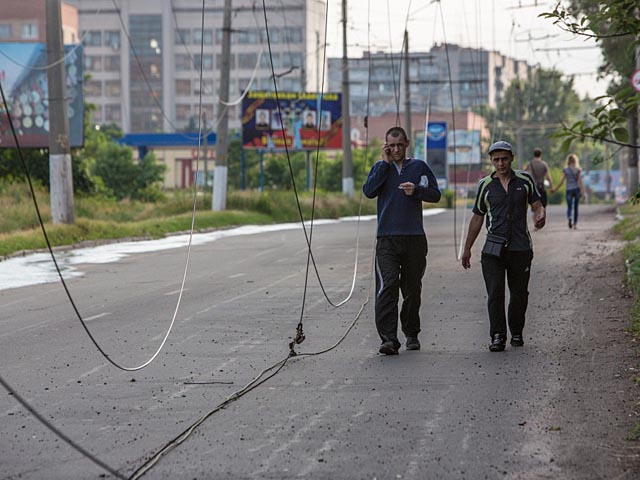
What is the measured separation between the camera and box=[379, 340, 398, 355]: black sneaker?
962 cm

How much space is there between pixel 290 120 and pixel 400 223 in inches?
1945

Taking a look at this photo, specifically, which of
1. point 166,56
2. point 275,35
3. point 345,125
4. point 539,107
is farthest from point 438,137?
point 166,56

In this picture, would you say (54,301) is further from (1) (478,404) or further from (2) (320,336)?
(1) (478,404)

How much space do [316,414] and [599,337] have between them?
4.11m

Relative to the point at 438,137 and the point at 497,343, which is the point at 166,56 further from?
the point at 497,343

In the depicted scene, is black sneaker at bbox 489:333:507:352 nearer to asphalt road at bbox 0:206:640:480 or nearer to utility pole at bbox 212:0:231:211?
asphalt road at bbox 0:206:640:480

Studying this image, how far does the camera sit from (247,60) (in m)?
153

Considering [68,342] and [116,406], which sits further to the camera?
[68,342]

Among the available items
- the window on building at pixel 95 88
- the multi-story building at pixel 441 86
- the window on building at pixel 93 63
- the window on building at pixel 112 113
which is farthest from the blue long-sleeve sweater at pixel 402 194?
the multi-story building at pixel 441 86

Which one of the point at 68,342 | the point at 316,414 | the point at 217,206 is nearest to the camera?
the point at 316,414

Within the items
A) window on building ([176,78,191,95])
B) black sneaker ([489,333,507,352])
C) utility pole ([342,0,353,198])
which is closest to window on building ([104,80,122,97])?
window on building ([176,78,191,95])

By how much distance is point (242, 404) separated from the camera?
7.45m

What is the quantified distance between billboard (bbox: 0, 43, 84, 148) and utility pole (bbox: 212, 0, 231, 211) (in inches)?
172

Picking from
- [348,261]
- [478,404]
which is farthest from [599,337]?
[348,261]
